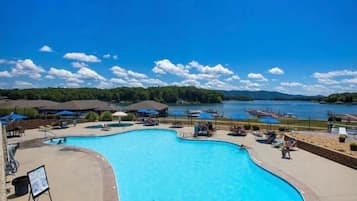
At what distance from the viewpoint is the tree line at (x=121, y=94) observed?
64.4 meters

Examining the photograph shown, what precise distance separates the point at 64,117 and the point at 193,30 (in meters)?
18.0

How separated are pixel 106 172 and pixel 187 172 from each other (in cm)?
356

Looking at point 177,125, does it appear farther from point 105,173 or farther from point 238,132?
point 105,173

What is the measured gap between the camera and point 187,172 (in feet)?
37.6

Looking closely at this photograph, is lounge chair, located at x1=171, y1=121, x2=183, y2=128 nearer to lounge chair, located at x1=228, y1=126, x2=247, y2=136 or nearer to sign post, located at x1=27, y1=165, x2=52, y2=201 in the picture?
lounge chair, located at x1=228, y1=126, x2=247, y2=136

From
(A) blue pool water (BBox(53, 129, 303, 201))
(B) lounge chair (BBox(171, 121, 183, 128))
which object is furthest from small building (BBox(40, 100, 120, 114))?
(A) blue pool water (BBox(53, 129, 303, 201))

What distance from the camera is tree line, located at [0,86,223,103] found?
64375mm

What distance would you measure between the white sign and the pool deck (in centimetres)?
116

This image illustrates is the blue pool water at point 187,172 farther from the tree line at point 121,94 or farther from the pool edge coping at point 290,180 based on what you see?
the tree line at point 121,94

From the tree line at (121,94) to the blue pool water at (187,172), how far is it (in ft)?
171

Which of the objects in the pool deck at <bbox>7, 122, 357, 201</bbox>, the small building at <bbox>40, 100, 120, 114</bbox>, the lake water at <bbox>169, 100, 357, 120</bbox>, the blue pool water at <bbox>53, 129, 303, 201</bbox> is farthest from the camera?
the lake water at <bbox>169, 100, 357, 120</bbox>

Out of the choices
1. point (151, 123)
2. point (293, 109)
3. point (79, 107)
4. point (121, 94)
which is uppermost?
point (121, 94)

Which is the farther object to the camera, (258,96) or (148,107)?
(258,96)

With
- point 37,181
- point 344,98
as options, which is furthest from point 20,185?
point 344,98
